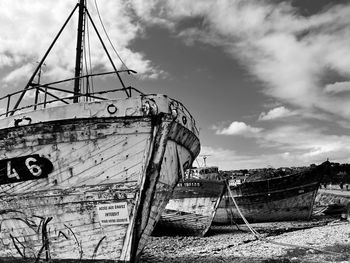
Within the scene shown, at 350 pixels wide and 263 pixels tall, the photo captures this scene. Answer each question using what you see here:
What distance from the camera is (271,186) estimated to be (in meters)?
19.4

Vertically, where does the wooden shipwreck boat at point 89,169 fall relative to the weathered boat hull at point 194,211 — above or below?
above

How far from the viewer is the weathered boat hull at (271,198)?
19.4 meters

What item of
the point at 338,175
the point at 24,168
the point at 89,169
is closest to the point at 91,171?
the point at 89,169

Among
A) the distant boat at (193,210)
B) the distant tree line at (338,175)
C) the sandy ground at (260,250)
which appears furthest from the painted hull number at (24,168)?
the distant tree line at (338,175)

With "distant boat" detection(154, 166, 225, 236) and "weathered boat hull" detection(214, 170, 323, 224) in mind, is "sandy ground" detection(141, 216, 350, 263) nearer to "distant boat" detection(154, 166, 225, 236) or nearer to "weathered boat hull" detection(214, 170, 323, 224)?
"distant boat" detection(154, 166, 225, 236)

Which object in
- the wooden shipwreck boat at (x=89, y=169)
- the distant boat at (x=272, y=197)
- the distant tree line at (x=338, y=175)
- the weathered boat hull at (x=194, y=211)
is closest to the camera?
the wooden shipwreck boat at (x=89, y=169)

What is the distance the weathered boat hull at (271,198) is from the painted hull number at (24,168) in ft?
46.9

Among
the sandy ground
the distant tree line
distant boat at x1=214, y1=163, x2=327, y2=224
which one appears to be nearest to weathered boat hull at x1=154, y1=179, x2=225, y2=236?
the sandy ground

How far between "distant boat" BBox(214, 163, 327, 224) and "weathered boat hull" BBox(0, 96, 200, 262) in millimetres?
13703

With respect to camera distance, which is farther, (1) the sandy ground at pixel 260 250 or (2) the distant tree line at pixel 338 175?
(2) the distant tree line at pixel 338 175

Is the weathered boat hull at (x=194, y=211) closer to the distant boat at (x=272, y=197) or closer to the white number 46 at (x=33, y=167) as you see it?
the distant boat at (x=272, y=197)

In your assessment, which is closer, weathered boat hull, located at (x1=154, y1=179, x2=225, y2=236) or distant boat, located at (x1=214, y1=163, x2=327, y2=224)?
weathered boat hull, located at (x1=154, y1=179, x2=225, y2=236)

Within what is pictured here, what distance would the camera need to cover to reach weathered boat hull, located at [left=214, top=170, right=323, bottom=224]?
63.5ft

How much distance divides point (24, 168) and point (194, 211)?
10513mm
